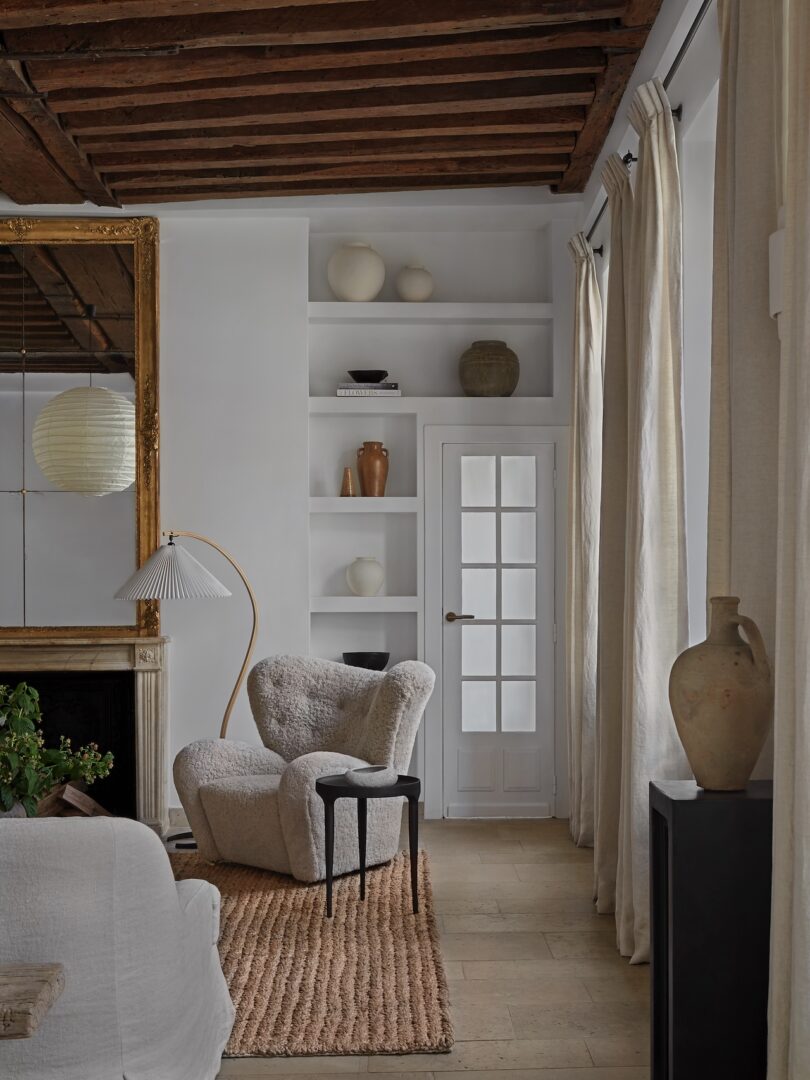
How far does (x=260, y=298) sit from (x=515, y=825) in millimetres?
3102

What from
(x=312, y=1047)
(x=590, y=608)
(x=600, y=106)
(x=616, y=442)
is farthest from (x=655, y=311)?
(x=312, y=1047)

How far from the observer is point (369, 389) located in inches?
228

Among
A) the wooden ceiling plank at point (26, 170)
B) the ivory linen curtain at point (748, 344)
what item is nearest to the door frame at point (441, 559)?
the wooden ceiling plank at point (26, 170)

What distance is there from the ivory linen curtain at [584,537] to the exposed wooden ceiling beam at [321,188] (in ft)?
1.78

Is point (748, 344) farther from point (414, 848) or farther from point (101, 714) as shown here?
point (101, 714)

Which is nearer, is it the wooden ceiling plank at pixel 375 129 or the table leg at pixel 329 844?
the table leg at pixel 329 844

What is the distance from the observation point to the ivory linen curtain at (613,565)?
396 centimetres

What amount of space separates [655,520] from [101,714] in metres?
3.33

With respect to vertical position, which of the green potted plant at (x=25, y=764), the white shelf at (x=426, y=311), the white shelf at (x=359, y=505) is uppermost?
the white shelf at (x=426, y=311)

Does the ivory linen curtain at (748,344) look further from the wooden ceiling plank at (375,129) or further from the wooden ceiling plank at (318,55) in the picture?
the wooden ceiling plank at (375,129)

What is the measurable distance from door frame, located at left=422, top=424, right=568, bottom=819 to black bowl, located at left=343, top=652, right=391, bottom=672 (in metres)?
0.24

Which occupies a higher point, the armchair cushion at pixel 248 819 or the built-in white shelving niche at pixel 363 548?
the built-in white shelving niche at pixel 363 548

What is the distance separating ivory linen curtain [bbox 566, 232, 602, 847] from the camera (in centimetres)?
497

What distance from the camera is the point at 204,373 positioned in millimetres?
5773
